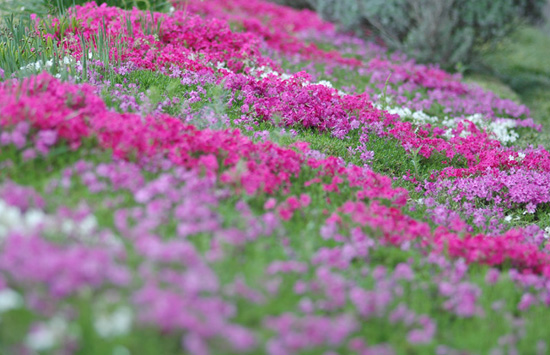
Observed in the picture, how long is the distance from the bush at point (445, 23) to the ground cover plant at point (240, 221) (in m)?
5.89

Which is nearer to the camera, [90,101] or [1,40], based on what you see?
[90,101]

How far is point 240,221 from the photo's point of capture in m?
3.73

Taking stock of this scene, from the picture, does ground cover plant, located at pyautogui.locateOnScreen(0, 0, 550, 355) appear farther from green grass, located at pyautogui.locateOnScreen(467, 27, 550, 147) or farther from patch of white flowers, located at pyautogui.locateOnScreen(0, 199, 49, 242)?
green grass, located at pyautogui.locateOnScreen(467, 27, 550, 147)

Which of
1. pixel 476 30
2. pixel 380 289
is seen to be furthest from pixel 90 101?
pixel 476 30

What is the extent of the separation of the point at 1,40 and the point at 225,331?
18.7ft

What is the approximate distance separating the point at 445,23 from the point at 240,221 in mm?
10320

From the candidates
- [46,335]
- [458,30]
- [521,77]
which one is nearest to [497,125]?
[458,30]

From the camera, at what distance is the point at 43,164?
3.85m

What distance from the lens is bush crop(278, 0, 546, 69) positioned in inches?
485

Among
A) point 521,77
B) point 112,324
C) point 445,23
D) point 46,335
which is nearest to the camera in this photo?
point 46,335

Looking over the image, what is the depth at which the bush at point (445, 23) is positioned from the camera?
12328 mm

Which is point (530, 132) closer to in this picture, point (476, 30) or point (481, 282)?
point (476, 30)

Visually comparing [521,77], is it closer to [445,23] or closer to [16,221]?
[445,23]

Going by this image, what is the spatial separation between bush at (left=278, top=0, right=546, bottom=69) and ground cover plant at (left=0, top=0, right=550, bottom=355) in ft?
19.3
